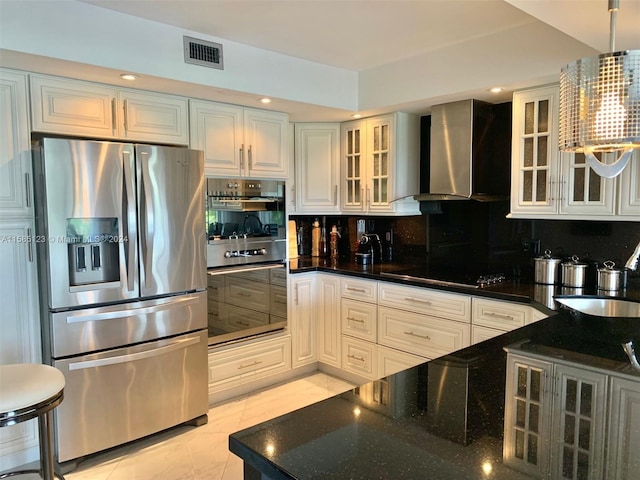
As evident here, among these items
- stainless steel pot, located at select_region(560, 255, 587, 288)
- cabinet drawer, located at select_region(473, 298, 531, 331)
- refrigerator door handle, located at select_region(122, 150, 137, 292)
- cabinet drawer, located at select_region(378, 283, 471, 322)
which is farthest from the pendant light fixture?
refrigerator door handle, located at select_region(122, 150, 137, 292)

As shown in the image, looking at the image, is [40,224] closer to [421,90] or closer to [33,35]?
[33,35]

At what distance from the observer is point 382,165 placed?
370 centimetres

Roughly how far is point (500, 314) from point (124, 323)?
2150 millimetres

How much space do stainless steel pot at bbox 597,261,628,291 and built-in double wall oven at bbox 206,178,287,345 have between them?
2094 mm

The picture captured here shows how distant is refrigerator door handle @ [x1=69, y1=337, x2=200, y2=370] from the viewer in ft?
8.14

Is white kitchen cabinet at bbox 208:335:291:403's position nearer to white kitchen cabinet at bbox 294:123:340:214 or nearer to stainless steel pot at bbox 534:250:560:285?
white kitchen cabinet at bbox 294:123:340:214

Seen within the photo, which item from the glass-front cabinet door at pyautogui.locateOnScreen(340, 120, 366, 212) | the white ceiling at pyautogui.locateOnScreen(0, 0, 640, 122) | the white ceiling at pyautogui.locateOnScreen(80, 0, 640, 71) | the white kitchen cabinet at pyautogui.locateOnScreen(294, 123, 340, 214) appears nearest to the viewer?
the white ceiling at pyautogui.locateOnScreen(0, 0, 640, 122)

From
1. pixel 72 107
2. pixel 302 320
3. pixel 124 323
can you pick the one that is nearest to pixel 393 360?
pixel 302 320

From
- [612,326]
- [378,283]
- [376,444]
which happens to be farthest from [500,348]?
[378,283]

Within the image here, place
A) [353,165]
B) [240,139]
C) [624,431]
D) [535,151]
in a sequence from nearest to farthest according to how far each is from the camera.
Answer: [624,431]
[535,151]
[240,139]
[353,165]

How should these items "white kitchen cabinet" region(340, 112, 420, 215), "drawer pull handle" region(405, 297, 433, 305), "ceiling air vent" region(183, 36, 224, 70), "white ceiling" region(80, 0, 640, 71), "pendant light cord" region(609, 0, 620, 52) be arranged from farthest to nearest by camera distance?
"white kitchen cabinet" region(340, 112, 420, 215) < "drawer pull handle" region(405, 297, 433, 305) < "ceiling air vent" region(183, 36, 224, 70) < "white ceiling" region(80, 0, 640, 71) < "pendant light cord" region(609, 0, 620, 52)

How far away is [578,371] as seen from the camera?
133 centimetres

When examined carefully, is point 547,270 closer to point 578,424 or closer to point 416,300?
point 416,300

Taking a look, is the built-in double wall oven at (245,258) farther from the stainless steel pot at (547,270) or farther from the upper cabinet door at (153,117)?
the stainless steel pot at (547,270)
